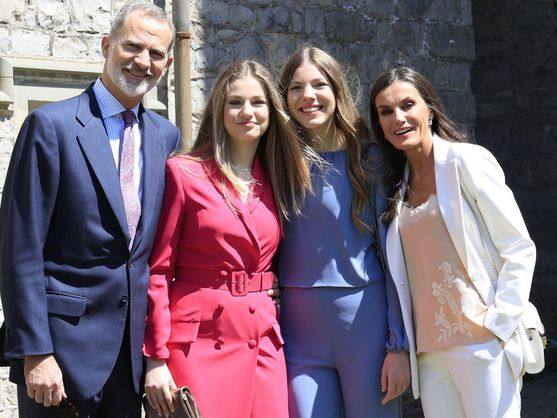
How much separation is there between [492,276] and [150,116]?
130cm

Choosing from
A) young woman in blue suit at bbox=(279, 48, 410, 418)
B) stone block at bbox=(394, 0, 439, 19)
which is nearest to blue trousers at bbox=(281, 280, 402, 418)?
young woman in blue suit at bbox=(279, 48, 410, 418)

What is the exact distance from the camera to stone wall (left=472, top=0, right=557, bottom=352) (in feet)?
27.8

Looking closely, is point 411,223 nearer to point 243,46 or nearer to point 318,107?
point 318,107

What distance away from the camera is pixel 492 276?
3.54 m

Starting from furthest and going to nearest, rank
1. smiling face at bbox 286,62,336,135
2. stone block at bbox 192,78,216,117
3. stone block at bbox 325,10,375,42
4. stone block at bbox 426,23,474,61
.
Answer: stone block at bbox 426,23,474,61 < stone block at bbox 325,10,375,42 < stone block at bbox 192,78,216,117 < smiling face at bbox 286,62,336,135

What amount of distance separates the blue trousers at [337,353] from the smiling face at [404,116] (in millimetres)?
549

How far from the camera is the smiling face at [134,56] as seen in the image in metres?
3.36

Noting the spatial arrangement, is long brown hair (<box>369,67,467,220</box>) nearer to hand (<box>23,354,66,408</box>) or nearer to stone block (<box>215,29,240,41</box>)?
hand (<box>23,354,66,408</box>)

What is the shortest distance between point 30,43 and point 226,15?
4.27 ft

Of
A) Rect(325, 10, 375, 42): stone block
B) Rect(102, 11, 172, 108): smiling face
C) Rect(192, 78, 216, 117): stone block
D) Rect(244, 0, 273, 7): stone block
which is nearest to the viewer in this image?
Rect(102, 11, 172, 108): smiling face

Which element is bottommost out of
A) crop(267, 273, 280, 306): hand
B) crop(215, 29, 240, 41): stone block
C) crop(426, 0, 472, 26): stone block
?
crop(267, 273, 280, 306): hand

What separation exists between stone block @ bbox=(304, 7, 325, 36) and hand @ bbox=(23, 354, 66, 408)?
3736 mm

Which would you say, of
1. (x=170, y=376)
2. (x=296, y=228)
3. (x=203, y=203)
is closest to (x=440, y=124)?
(x=296, y=228)

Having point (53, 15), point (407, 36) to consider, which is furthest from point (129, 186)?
point (407, 36)
